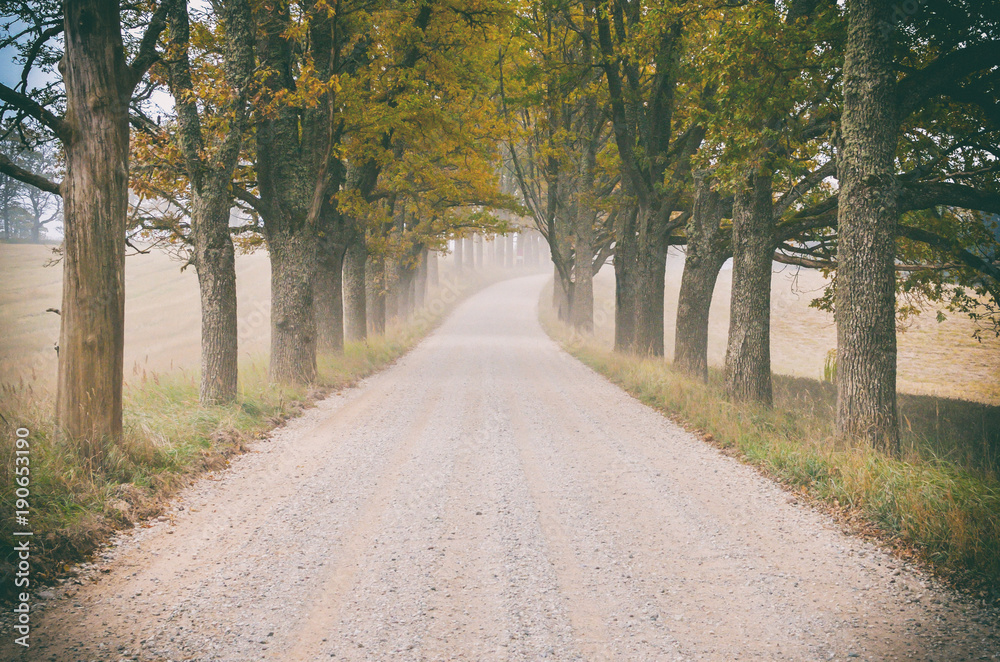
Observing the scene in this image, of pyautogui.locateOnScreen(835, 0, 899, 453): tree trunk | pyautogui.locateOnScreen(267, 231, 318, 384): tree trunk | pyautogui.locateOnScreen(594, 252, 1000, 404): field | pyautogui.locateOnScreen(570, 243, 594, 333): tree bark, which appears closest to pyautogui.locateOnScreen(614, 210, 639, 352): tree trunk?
pyautogui.locateOnScreen(594, 252, 1000, 404): field

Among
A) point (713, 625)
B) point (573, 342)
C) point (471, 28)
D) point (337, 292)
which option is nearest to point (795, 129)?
point (471, 28)

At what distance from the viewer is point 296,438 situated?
787 cm

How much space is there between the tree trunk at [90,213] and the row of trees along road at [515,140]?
0.02 meters

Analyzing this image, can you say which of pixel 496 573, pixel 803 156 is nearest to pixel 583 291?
pixel 803 156

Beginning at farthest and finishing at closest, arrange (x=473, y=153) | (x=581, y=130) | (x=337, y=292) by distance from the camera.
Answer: (x=581, y=130)
(x=473, y=153)
(x=337, y=292)

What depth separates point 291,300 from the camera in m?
11.0

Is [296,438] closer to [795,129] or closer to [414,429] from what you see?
[414,429]

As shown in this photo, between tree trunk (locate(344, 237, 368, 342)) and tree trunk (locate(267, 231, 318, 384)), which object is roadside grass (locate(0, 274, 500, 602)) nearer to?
tree trunk (locate(267, 231, 318, 384))

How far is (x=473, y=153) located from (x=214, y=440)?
11.3 metres

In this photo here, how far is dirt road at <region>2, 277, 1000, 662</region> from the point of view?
10.5 ft

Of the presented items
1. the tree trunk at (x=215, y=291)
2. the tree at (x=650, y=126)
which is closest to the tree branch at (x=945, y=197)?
the tree at (x=650, y=126)

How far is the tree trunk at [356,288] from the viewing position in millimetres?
16672

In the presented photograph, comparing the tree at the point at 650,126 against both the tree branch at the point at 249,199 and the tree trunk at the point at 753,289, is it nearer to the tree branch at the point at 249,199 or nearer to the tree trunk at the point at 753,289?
the tree trunk at the point at 753,289

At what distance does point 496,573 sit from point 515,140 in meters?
14.3
